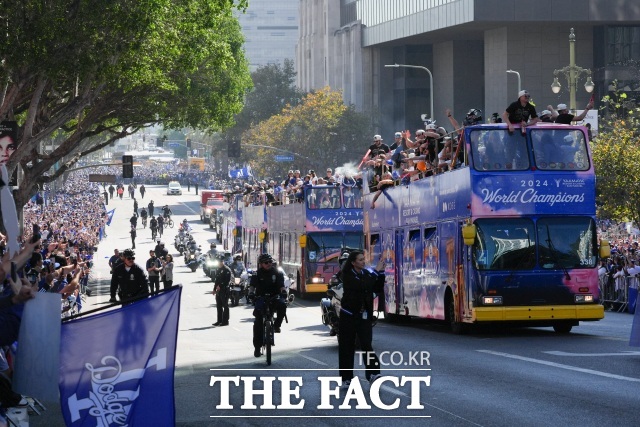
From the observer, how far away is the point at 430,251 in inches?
1024

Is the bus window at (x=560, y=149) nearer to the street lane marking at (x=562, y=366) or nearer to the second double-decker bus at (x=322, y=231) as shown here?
the street lane marking at (x=562, y=366)

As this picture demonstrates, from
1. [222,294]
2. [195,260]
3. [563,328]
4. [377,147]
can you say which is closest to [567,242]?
[563,328]

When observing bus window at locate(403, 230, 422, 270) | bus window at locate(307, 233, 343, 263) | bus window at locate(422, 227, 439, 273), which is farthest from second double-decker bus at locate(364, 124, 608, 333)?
bus window at locate(307, 233, 343, 263)

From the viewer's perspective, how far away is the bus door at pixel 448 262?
24.1 meters

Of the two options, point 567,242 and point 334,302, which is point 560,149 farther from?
point 334,302

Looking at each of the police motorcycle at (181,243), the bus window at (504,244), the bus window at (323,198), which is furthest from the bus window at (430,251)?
the police motorcycle at (181,243)

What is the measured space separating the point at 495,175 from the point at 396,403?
31.2 ft

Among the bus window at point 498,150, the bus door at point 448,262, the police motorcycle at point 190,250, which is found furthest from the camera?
the police motorcycle at point 190,250

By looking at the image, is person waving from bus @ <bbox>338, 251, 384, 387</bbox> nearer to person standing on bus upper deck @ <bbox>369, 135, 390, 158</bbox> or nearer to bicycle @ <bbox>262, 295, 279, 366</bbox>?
bicycle @ <bbox>262, 295, 279, 366</bbox>

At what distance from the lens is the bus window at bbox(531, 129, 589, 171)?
76.9 ft

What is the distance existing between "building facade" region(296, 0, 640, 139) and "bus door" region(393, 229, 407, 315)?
55.0 m

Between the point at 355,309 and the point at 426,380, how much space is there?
1.75 metres

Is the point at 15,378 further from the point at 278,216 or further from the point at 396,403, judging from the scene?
the point at 278,216

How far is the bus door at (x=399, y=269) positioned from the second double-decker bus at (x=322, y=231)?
12.5 meters
